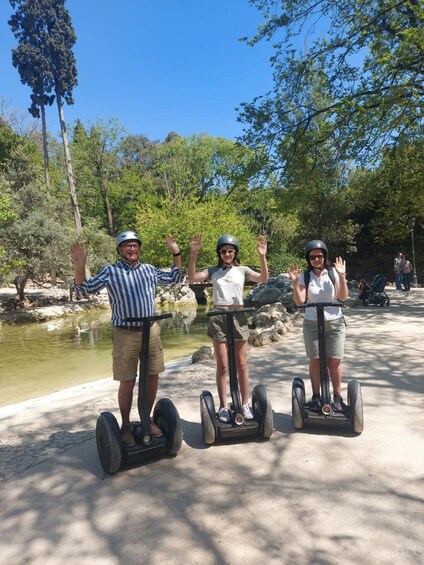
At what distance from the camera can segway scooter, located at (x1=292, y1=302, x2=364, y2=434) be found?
3.58 m

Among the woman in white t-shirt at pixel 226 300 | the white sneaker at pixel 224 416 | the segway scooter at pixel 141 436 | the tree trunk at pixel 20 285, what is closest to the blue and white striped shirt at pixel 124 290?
the segway scooter at pixel 141 436

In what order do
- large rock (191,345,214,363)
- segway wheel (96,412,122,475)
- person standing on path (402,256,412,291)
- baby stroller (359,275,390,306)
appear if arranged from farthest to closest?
person standing on path (402,256,412,291) < baby stroller (359,275,390,306) < large rock (191,345,214,363) < segway wheel (96,412,122,475)

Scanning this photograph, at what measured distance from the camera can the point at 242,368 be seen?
3.67 m

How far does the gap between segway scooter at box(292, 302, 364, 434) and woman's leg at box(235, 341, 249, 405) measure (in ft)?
1.47

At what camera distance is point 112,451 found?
9.97 ft

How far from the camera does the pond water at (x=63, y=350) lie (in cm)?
809

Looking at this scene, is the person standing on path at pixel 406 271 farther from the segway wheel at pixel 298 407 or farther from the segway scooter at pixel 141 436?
the segway scooter at pixel 141 436

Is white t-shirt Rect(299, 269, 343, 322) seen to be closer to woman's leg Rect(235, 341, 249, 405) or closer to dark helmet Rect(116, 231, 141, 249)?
woman's leg Rect(235, 341, 249, 405)

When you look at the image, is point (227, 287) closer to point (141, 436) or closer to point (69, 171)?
point (141, 436)

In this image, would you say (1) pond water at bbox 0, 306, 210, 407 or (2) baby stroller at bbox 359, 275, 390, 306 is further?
(2) baby stroller at bbox 359, 275, 390, 306

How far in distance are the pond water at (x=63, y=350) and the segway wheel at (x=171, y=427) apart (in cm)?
450

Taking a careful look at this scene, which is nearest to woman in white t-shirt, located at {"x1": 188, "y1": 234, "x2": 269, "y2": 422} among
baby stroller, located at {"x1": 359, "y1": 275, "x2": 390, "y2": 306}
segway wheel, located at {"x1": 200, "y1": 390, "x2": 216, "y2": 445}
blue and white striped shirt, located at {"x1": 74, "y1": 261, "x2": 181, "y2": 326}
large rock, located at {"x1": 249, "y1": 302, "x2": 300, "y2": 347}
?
segway wheel, located at {"x1": 200, "y1": 390, "x2": 216, "y2": 445}

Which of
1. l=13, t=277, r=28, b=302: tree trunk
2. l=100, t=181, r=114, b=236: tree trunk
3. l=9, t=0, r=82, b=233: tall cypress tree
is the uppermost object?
l=9, t=0, r=82, b=233: tall cypress tree

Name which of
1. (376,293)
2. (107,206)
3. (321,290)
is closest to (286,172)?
(376,293)
